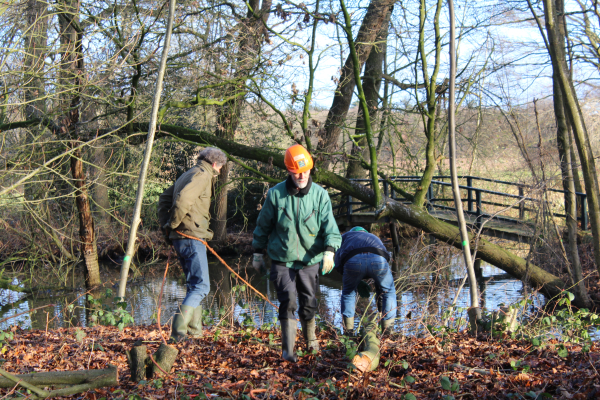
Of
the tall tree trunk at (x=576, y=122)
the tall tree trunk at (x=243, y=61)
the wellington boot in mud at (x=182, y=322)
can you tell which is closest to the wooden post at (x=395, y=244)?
the tall tree trunk at (x=243, y=61)

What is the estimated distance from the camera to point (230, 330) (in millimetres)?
5258

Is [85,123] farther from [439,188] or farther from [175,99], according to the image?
[439,188]

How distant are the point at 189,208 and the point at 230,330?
4.81 ft

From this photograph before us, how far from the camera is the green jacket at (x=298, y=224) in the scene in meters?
4.08

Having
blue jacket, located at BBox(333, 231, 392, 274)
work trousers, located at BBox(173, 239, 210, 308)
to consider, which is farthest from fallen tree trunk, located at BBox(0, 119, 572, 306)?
work trousers, located at BBox(173, 239, 210, 308)

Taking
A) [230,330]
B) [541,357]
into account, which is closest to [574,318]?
[541,357]

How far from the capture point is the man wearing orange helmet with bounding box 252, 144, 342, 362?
4062 millimetres

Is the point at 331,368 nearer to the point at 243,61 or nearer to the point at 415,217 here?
the point at 415,217

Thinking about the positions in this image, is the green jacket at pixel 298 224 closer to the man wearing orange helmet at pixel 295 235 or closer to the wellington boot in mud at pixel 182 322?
the man wearing orange helmet at pixel 295 235

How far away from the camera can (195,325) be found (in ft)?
16.4

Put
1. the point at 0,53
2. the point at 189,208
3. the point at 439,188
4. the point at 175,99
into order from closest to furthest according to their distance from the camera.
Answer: the point at 189,208
the point at 0,53
the point at 175,99
the point at 439,188

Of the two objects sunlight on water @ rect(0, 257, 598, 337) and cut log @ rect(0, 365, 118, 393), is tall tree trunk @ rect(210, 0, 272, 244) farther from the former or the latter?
cut log @ rect(0, 365, 118, 393)

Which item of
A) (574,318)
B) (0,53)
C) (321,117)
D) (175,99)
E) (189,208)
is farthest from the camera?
(321,117)

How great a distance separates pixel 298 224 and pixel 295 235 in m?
0.09
